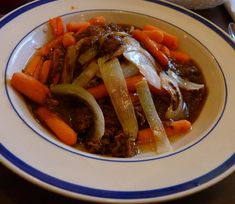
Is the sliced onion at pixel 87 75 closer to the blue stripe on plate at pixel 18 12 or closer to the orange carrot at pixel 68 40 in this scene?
the orange carrot at pixel 68 40

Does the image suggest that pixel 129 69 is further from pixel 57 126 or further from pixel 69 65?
pixel 57 126

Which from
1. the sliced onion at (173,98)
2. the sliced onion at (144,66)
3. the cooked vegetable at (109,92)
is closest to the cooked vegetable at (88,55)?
the cooked vegetable at (109,92)

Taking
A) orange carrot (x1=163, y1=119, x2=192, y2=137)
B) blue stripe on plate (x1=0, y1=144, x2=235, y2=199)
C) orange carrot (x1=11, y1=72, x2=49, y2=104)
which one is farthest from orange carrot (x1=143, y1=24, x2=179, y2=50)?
blue stripe on plate (x1=0, y1=144, x2=235, y2=199)

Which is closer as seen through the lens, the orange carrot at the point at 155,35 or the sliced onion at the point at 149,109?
the sliced onion at the point at 149,109

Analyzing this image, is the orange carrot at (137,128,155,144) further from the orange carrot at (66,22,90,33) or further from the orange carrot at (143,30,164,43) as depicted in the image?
the orange carrot at (66,22,90,33)

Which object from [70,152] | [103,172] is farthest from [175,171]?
[70,152]

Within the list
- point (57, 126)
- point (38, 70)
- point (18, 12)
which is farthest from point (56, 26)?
point (57, 126)
